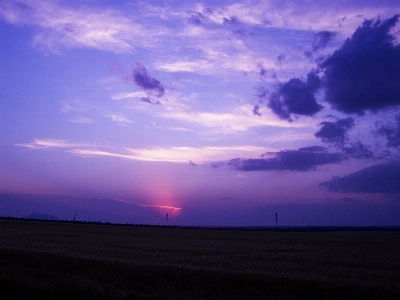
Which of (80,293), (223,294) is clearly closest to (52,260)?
(80,293)

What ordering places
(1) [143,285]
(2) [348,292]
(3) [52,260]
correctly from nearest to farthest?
(2) [348,292] → (1) [143,285] → (3) [52,260]

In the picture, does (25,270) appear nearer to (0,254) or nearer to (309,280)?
(0,254)

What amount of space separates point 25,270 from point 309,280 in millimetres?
11378

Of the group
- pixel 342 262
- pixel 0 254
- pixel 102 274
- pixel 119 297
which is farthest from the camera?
pixel 342 262

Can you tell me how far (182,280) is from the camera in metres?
13.7

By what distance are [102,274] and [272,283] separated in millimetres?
6628

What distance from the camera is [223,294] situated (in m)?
12.5

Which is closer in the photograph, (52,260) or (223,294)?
(223,294)

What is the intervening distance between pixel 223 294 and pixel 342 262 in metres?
14.1

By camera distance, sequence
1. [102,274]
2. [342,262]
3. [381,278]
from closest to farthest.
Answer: [102,274], [381,278], [342,262]

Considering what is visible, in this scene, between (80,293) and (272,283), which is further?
(272,283)

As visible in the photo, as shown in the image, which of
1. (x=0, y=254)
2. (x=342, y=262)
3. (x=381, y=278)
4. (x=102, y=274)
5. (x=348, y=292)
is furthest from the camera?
(x=342, y=262)

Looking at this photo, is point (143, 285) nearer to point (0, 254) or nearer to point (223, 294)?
point (223, 294)

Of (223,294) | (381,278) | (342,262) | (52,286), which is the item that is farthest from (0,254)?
(342,262)
